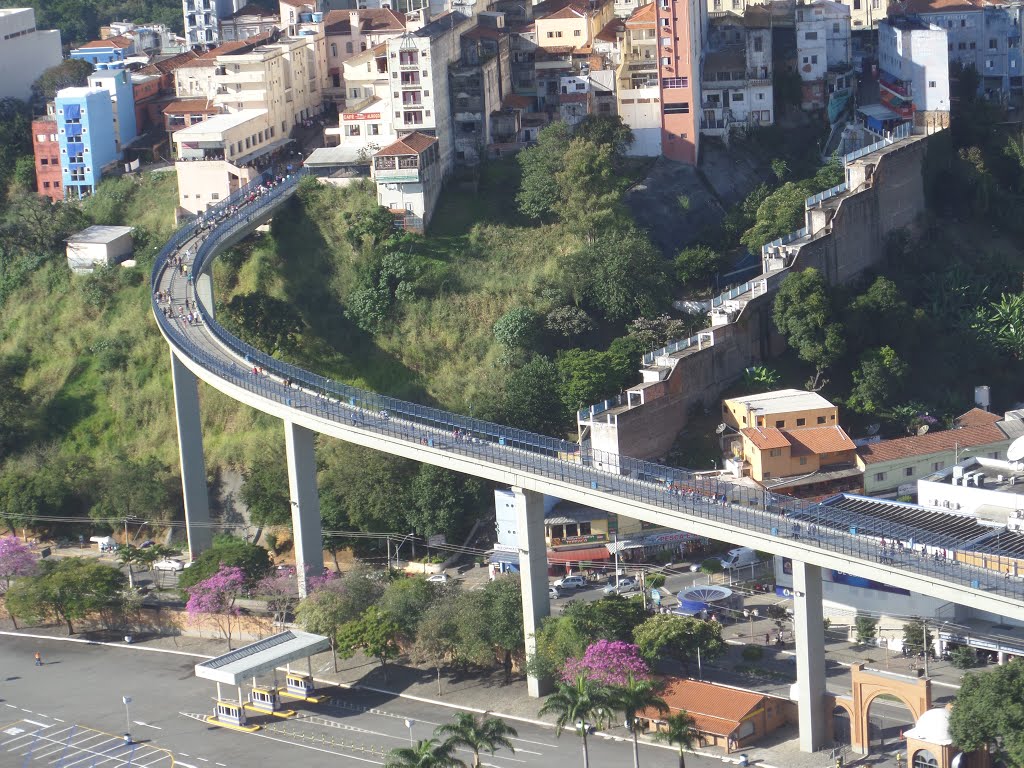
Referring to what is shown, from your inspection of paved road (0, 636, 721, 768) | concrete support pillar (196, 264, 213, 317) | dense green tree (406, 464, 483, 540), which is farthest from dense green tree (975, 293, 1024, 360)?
concrete support pillar (196, 264, 213, 317)

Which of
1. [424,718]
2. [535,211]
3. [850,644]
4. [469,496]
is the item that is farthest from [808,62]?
[424,718]

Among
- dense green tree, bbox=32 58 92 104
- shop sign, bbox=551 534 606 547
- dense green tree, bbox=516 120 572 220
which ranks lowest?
shop sign, bbox=551 534 606 547

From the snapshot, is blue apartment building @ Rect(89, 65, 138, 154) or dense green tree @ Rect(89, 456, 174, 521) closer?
dense green tree @ Rect(89, 456, 174, 521)

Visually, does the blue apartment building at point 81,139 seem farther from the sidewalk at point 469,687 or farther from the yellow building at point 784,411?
the yellow building at point 784,411

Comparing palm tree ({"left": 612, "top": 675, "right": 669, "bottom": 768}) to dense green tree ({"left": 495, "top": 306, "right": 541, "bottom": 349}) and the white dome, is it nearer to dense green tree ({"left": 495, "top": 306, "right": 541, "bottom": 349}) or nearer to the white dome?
the white dome

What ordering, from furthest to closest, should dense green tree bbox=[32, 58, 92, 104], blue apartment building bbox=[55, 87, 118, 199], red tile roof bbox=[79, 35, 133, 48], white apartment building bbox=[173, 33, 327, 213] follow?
red tile roof bbox=[79, 35, 133, 48] < dense green tree bbox=[32, 58, 92, 104] < blue apartment building bbox=[55, 87, 118, 199] < white apartment building bbox=[173, 33, 327, 213]

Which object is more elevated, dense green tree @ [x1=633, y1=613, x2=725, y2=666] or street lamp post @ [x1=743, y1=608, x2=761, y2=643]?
dense green tree @ [x1=633, y1=613, x2=725, y2=666]

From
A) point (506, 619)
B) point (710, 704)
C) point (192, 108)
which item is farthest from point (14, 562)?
point (192, 108)
